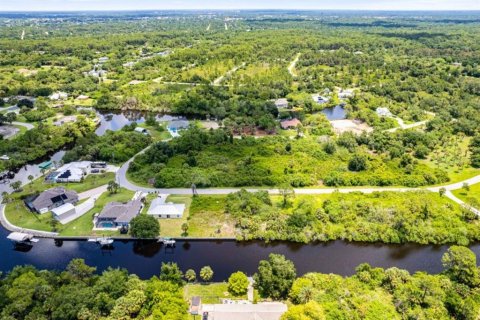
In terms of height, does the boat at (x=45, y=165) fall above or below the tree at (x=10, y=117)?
below

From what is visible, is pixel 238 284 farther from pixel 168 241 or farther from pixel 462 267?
pixel 462 267

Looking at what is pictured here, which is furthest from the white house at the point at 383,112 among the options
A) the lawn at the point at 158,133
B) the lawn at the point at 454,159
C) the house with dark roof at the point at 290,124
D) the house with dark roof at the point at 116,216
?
the house with dark roof at the point at 116,216

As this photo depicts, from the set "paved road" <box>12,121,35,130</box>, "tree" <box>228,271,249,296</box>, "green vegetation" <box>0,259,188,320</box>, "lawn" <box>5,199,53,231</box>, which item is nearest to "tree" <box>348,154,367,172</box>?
"tree" <box>228,271,249,296</box>

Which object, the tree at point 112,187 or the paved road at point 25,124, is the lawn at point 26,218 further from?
the paved road at point 25,124

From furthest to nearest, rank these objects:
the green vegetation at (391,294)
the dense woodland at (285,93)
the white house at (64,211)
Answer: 1. the dense woodland at (285,93)
2. the white house at (64,211)
3. the green vegetation at (391,294)

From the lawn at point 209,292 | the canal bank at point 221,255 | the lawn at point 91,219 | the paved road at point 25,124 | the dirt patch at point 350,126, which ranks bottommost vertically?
the canal bank at point 221,255

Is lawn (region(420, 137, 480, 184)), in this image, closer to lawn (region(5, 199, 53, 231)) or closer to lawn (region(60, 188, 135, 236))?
lawn (region(60, 188, 135, 236))

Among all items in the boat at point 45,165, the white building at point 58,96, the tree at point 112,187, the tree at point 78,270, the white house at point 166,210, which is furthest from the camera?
the white building at point 58,96
